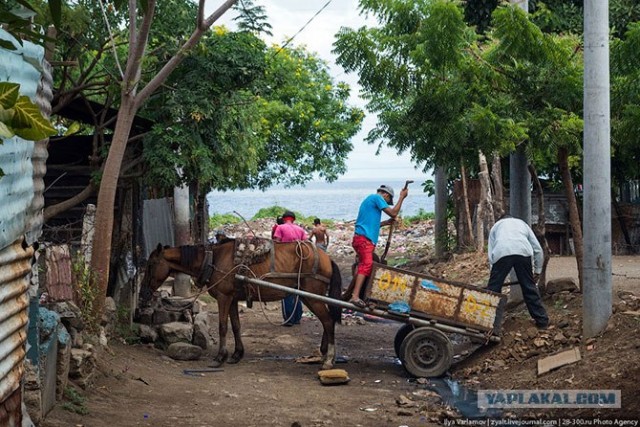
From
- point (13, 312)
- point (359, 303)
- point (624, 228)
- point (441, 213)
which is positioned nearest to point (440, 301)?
point (359, 303)

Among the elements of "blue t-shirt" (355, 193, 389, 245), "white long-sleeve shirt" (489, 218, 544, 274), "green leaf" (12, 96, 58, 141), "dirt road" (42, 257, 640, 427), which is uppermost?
"green leaf" (12, 96, 58, 141)

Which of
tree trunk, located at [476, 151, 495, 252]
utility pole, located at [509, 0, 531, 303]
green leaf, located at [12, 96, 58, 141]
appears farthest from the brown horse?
green leaf, located at [12, 96, 58, 141]

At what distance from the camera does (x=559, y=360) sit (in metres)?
10.7

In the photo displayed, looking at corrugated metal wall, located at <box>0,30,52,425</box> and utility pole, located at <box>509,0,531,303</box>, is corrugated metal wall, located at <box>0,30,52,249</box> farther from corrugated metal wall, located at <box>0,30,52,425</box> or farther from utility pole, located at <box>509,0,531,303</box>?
utility pole, located at <box>509,0,531,303</box>

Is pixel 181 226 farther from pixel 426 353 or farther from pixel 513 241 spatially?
pixel 513 241

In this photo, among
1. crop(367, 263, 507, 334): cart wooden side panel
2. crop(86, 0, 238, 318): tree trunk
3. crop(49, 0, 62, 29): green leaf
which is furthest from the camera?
crop(367, 263, 507, 334): cart wooden side panel

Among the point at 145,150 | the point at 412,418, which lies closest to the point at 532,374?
the point at 412,418

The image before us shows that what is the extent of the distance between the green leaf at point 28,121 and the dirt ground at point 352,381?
17.0 ft

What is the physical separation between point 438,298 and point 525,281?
1.30 meters

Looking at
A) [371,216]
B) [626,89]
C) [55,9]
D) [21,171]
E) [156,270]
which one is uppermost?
[626,89]

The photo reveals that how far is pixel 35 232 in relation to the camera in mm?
6555

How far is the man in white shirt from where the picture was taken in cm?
1212

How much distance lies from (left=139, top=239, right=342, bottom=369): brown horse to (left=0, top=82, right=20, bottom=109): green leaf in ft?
32.2

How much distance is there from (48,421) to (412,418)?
11.9ft
